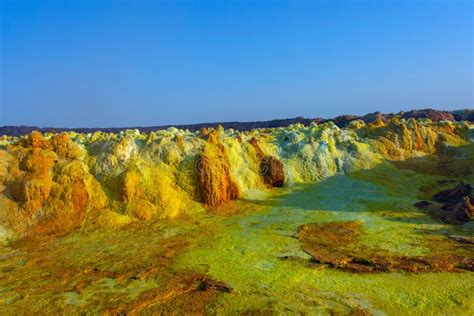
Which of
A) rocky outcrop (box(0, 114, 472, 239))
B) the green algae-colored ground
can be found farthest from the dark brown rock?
rocky outcrop (box(0, 114, 472, 239))

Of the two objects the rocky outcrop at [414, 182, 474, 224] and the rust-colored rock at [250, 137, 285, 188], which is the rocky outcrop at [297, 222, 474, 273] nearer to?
the rocky outcrop at [414, 182, 474, 224]

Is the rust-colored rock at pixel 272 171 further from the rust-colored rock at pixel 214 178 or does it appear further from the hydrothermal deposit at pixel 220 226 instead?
the rust-colored rock at pixel 214 178

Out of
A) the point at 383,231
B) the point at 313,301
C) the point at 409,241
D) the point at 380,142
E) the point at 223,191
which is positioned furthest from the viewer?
the point at 380,142

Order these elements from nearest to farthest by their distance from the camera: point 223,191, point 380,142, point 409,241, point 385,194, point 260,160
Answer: point 409,241 < point 223,191 < point 385,194 < point 260,160 < point 380,142

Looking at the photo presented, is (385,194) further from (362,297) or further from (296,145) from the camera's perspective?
(362,297)

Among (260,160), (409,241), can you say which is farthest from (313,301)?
(260,160)
